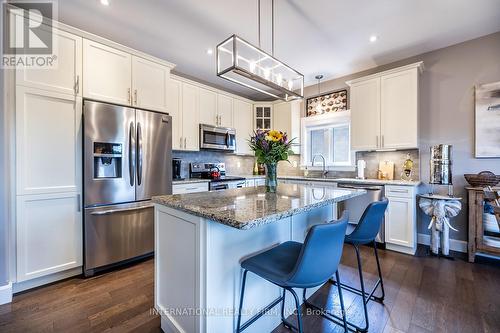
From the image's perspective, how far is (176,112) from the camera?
3.52m

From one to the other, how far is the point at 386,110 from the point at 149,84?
11.2 ft

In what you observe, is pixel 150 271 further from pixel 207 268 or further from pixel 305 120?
pixel 305 120

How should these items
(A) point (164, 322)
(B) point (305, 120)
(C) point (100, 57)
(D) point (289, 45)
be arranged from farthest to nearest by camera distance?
(B) point (305, 120)
(D) point (289, 45)
(C) point (100, 57)
(A) point (164, 322)

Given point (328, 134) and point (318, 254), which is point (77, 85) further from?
point (328, 134)

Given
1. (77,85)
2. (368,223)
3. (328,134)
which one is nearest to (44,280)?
(77,85)

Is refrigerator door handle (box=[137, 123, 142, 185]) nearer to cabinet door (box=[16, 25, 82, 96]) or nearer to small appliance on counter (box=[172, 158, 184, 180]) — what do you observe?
cabinet door (box=[16, 25, 82, 96])

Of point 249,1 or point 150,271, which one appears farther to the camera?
point 150,271

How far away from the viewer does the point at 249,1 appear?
217cm

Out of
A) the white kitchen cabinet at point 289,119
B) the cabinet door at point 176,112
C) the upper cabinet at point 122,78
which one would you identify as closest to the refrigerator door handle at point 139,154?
the upper cabinet at point 122,78

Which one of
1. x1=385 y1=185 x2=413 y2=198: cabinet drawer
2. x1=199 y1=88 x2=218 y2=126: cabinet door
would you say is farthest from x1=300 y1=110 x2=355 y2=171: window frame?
x1=199 y1=88 x2=218 y2=126: cabinet door

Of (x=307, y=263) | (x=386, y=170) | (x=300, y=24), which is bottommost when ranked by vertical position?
(x=307, y=263)

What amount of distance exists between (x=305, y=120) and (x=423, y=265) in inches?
120

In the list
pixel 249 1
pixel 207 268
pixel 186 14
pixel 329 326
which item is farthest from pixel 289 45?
pixel 329 326

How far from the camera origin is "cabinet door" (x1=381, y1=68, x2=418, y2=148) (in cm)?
310
